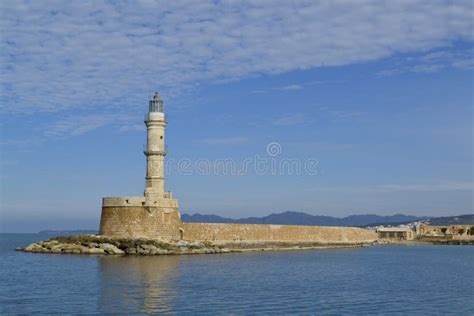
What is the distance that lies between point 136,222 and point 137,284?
13.0 meters

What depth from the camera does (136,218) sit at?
32719mm

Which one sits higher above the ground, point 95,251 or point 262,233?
point 262,233

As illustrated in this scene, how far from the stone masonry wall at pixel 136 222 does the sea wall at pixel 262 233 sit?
6.98ft

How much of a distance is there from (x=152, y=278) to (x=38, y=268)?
6706 mm

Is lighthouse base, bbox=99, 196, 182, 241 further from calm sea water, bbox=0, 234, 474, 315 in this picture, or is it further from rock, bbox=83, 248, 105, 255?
calm sea water, bbox=0, 234, 474, 315

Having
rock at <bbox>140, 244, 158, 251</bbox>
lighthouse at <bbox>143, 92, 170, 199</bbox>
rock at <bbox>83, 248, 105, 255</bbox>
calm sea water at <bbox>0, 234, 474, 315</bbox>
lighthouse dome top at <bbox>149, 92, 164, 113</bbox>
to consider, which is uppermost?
lighthouse dome top at <bbox>149, 92, 164, 113</bbox>

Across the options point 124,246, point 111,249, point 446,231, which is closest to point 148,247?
point 124,246

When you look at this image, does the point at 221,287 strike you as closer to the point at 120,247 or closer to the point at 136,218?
the point at 120,247

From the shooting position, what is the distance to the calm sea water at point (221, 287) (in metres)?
16.3

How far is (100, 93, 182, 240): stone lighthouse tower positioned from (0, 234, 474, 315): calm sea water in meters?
3.05

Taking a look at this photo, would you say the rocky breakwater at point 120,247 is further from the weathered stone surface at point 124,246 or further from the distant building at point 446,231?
the distant building at point 446,231

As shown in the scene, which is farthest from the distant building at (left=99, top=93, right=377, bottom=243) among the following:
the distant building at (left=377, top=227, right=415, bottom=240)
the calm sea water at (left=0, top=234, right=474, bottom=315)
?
the distant building at (left=377, top=227, right=415, bottom=240)

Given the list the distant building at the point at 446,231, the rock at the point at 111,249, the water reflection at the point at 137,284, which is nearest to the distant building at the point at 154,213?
the rock at the point at 111,249

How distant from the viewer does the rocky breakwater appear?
31672 millimetres
